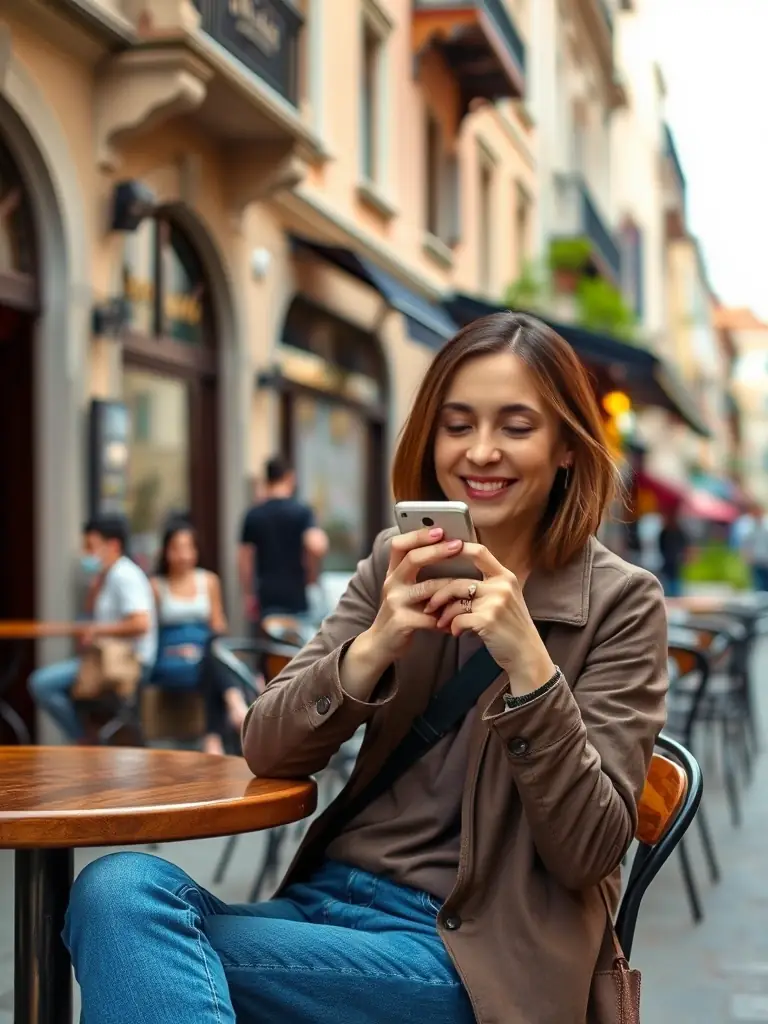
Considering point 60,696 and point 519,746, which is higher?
point 519,746

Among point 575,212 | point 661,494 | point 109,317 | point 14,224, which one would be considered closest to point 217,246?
point 109,317

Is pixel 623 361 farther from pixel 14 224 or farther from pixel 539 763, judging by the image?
pixel 539 763

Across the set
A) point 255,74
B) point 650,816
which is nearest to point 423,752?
point 650,816

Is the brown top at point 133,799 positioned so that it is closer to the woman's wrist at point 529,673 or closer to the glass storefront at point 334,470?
the woman's wrist at point 529,673

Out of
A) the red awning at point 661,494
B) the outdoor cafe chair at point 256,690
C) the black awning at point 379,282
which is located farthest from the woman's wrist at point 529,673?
the red awning at point 661,494

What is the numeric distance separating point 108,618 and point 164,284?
345 cm

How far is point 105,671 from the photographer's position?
7.56m

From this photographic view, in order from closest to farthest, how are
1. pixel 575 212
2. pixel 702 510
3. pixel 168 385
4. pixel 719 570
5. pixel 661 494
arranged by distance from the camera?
pixel 168 385 < pixel 719 570 < pixel 575 212 < pixel 661 494 < pixel 702 510

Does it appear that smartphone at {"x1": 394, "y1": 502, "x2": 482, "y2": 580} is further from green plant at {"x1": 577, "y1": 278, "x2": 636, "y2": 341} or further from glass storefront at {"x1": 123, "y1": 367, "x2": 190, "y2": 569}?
green plant at {"x1": 577, "y1": 278, "x2": 636, "y2": 341}

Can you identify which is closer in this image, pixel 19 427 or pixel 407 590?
pixel 407 590

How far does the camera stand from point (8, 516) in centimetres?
877

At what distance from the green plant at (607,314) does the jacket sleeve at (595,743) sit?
16426mm

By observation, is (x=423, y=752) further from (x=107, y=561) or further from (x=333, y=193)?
(x=333, y=193)

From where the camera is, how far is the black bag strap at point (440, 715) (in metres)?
2.39
